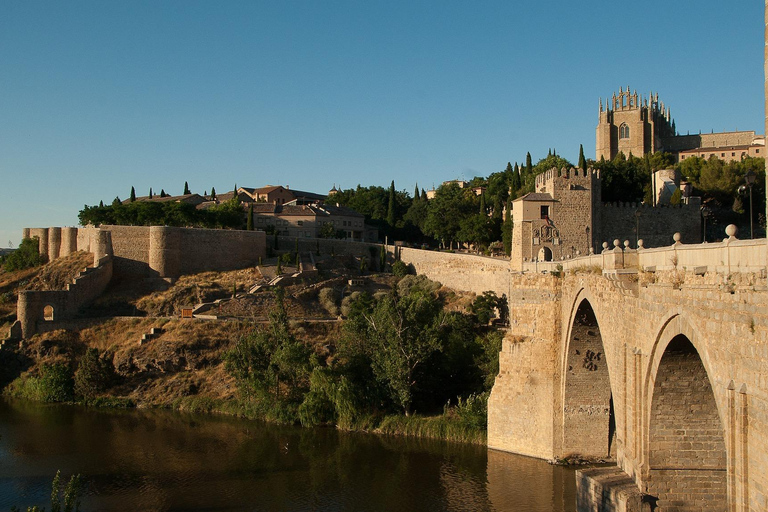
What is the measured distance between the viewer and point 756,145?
6041 centimetres

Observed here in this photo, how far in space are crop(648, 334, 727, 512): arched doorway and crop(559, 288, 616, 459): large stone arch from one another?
7.15m

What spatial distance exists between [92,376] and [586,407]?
23419 mm

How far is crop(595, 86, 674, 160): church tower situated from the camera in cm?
5850

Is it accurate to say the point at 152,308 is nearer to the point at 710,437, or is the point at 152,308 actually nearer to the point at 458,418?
the point at 458,418

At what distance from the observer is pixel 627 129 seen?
194ft

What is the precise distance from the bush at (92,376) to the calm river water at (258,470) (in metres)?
3.74

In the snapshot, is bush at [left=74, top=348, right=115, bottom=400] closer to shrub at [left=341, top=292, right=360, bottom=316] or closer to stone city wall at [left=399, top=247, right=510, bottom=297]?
shrub at [left=341, top=292, right=360, bottom=316]

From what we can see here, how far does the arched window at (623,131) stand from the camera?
194ft

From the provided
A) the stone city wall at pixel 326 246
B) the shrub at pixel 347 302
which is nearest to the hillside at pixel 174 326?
the shrub at pixel 347 302

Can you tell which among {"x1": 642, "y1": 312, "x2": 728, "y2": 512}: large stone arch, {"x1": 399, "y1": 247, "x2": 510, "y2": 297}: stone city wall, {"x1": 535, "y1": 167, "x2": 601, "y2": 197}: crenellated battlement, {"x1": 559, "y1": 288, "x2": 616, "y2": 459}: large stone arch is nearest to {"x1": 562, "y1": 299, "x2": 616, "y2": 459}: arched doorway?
{"x1": 559, "y1": 288, "x2": 616, "y2": 459}: large stone arch

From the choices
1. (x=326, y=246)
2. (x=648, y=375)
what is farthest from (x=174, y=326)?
(x=648, y=375)

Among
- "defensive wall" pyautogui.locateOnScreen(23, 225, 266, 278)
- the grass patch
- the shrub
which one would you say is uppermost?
"defensive wall" pyautogui.locateOnScreen(23, 225, 266, 278)

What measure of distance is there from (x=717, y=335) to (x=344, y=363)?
797 inches

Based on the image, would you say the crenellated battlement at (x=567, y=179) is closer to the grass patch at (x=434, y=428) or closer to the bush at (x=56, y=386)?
the grass patch at (x=434, y=428)
